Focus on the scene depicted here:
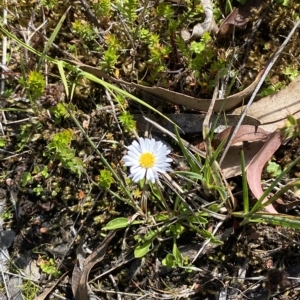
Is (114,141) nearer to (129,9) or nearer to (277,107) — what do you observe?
(129,9)

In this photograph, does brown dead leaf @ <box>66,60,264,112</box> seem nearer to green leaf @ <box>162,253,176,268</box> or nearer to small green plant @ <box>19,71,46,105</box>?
small green plant @ <box>19,71,46,105</box>

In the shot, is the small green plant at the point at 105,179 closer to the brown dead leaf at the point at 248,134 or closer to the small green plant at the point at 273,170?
the brown dead leaf at the point at 248,134

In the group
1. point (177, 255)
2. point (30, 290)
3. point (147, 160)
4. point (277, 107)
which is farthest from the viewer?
point (30, 290)

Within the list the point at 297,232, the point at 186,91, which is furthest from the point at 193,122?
the point at 297,232

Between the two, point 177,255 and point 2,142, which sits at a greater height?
point 2,142

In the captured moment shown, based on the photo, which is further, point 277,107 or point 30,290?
point 30,290

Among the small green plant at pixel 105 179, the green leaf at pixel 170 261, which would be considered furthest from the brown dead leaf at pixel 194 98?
A: the green leaf at pixel 170 261

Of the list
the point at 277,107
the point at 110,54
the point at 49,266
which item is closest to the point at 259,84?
the point at 277,107
